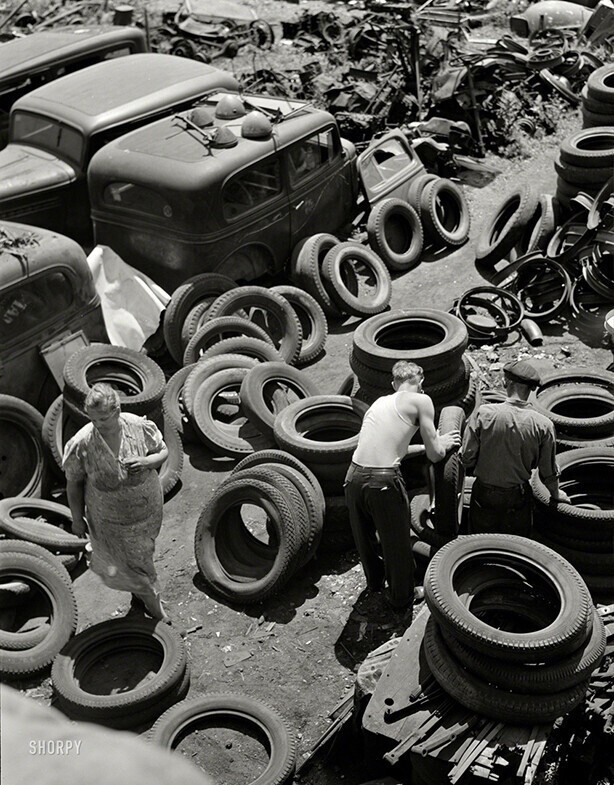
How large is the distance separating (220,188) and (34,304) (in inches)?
89.3

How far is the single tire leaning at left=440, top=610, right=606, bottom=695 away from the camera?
4664 millimetres

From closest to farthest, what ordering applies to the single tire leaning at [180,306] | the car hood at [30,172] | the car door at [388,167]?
the single tire leaning at [180,306] → the car hood at [30,172] → the car door at [388,167]

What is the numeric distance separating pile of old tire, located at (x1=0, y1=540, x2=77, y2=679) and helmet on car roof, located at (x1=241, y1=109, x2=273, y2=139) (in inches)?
198

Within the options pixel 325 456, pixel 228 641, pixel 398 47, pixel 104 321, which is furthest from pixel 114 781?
pixel 398 47

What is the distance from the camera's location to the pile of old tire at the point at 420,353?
686 cm

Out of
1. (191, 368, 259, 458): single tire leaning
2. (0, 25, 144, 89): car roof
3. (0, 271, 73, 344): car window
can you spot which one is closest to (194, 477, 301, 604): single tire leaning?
(191, 368, 259, 458): single tire leaning

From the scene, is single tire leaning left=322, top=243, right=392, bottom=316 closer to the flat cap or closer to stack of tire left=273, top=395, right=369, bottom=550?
stack of tire left=273, top=395, right=369, bottom=550

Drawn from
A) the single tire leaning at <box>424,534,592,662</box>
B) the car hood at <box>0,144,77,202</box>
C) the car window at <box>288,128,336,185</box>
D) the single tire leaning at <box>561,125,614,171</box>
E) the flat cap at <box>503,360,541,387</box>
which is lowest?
the single tire leaning at <box>561,125,614,171</box>

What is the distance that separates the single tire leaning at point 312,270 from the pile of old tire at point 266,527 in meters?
3.35

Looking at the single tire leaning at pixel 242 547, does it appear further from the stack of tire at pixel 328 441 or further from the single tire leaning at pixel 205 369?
the single tire leaning at pixel 205 369

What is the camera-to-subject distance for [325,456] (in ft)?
21.4

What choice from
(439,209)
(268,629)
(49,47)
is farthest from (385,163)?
(268,629)

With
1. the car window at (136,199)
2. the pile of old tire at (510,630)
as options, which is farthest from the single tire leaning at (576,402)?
the car window at (136,199)

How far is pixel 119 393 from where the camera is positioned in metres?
7.70
